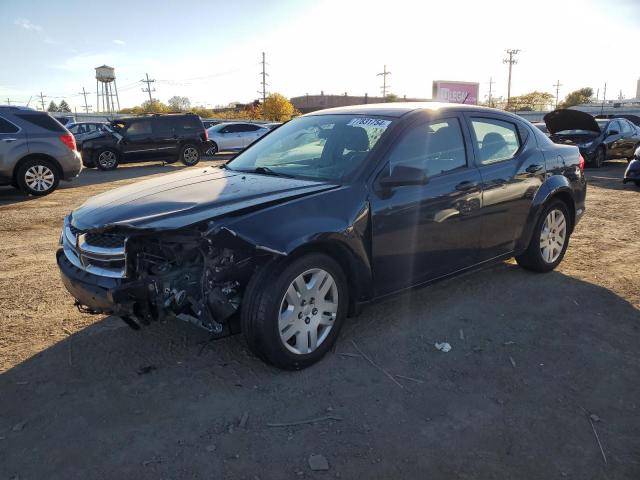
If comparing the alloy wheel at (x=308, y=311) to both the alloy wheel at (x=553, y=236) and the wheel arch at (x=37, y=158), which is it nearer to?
the alloy wheel at (x=553, y=236)

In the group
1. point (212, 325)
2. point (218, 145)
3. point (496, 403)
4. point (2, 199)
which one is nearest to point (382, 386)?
point (496, 403)

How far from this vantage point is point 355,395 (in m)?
3.07

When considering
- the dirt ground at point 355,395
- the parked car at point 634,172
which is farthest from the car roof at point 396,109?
the parked car at point 634,172

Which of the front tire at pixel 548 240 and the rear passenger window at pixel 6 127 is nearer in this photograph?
the front tire at pixel 548 240

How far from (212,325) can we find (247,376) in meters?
0.47

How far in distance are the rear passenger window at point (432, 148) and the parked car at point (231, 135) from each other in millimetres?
18260

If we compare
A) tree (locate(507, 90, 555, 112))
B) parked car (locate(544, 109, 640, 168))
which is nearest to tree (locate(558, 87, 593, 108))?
tree (locate(507, 90, 555, 112))

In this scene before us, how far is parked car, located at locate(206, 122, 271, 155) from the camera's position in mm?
21891

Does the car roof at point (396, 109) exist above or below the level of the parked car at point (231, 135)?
above

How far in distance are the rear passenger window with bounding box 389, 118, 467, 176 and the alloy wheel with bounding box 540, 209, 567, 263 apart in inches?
58.1

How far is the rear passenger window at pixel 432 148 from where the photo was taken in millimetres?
3789

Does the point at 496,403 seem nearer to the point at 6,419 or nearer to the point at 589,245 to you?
the point at 6,419

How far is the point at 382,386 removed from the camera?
10.4 feet

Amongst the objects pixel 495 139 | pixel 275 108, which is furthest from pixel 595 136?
pixel 275 108
